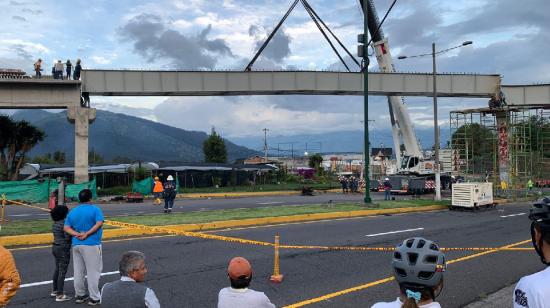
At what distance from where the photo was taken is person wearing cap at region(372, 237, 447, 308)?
9.23 ft

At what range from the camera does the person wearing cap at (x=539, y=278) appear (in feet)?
9.07

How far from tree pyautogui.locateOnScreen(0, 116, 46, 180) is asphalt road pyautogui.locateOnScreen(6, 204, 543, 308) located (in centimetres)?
3182

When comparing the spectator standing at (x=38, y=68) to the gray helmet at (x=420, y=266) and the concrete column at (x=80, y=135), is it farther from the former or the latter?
the gray helmet at (x=420, y=266)

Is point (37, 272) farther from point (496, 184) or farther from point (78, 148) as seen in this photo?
point (496, 184)

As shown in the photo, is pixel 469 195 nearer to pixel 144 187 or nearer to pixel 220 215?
pixel 220 215

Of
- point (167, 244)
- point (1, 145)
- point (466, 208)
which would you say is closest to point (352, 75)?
point (466, 208)

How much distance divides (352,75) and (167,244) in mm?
24879

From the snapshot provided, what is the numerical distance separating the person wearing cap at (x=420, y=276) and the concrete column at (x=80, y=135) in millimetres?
32012

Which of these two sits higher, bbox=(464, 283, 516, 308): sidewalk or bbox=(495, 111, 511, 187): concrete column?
bbox=(495, 111, 511, 187): concrete column

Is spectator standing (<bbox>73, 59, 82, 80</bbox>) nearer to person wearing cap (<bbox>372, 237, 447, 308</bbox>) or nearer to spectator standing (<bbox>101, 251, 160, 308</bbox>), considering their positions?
spectator standing (<bbox>101, 251, 160, 308</bbox>)

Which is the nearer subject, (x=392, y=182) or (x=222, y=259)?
(x=222, y=259)

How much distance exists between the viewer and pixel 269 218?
18.4m

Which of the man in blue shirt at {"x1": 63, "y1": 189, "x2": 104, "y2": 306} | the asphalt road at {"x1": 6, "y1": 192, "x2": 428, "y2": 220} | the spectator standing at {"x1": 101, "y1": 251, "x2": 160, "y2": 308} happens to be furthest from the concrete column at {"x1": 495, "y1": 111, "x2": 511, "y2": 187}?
the spectator standing at {"x1": 101, "y1": 251, "x2": 160, "y2": 308}

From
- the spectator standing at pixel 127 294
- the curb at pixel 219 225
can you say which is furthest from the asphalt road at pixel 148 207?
the spectator standing at pixel 127 294
